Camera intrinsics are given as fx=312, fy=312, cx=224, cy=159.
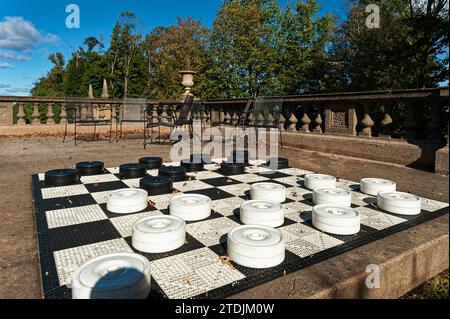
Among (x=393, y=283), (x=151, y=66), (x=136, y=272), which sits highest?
(x=151, y=66)

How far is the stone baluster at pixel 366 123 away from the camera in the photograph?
16.4ft

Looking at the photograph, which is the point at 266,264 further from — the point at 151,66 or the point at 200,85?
the point at 151,66

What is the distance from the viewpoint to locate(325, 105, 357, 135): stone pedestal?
5250 mm

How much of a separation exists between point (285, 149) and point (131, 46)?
118ft

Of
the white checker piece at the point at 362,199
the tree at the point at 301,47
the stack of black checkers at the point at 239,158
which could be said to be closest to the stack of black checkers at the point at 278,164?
the stack of black checkers at the point at 239,158

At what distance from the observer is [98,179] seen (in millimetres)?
3484

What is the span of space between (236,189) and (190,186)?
488mm

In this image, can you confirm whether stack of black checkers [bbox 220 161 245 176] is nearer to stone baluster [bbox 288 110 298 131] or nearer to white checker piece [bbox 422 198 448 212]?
white checker piece [bbox 422 198 448 212]

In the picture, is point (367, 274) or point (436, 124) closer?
point (367, 274)

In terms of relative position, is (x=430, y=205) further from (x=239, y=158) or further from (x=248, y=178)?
(x=239, y=158)

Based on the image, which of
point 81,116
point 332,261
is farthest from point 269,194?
point 81,116

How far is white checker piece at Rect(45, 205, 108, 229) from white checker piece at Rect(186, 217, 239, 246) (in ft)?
2.34

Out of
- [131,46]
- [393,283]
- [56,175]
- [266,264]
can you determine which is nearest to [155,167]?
[56,175]

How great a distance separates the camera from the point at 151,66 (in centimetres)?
3862
